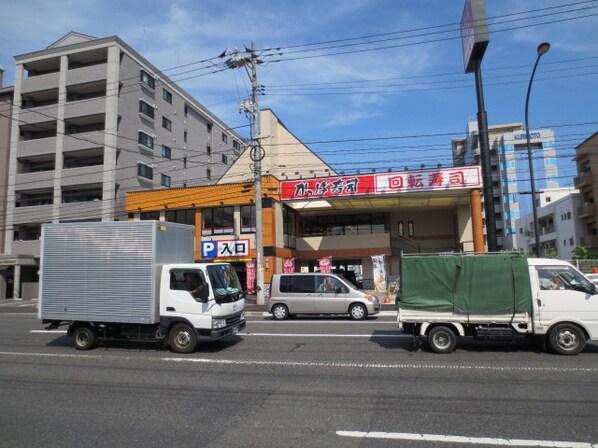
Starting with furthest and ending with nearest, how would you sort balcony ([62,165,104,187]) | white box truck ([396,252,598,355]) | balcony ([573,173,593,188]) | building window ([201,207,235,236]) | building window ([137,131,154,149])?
balcony ([573,173,593,188]), building window ([137,131,154,149]), balcony ([62,165,104,187]), building window ([201,207,235,236]), white box truck ([396,252,598,355])

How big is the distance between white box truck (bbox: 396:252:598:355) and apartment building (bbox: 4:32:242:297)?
33060 mm

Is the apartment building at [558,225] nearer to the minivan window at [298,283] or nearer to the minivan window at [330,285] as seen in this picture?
the minivan window at [330,285]

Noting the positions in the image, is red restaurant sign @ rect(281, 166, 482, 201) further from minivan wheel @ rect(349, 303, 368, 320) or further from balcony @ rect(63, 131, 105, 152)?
balcony @ rect(63, 131, 105, 152)

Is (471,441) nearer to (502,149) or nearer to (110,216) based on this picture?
(110,216)

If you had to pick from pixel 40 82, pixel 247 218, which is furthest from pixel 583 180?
pixel 40 82

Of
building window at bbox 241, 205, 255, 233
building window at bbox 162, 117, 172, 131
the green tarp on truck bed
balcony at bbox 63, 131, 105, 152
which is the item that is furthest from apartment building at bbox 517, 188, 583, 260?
balcony at bbox 63, 131, 105, 152

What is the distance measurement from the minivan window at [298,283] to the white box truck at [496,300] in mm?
7333

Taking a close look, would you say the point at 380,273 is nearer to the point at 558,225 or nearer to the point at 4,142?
the point at 4,142

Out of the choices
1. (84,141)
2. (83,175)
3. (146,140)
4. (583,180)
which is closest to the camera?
(83,175)

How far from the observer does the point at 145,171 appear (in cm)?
4244

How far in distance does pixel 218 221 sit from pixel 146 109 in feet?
59.0

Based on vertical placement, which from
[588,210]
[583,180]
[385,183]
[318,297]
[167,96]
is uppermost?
[167,96]

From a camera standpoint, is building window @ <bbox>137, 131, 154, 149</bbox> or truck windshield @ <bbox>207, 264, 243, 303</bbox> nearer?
truck windshield @ <bbox>207, 264, 243, 303</bbox>

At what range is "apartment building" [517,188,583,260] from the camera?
56.8 metres
